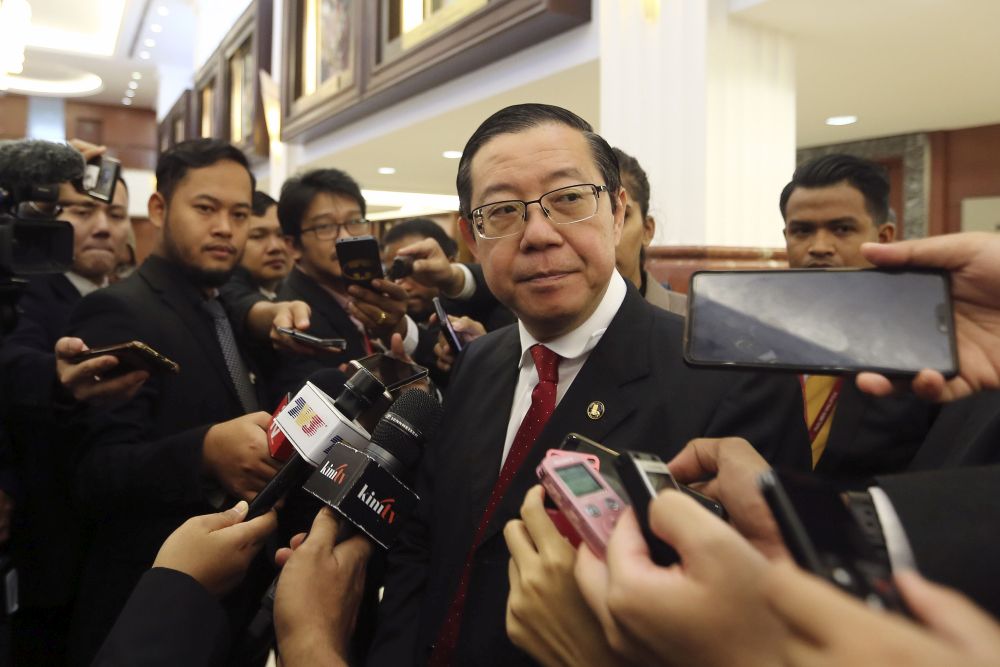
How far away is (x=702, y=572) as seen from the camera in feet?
1.68

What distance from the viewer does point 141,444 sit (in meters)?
1.62

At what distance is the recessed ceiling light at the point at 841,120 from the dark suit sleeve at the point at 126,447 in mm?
4752

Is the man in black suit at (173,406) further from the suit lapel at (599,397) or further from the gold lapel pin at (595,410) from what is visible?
the gold lapel pin at (595,410)

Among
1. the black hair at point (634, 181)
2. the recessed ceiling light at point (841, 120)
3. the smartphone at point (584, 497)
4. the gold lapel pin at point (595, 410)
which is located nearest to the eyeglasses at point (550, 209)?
the gold lapel pin at point (595, 410)

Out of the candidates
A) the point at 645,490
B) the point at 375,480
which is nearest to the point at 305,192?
the point at 375,480

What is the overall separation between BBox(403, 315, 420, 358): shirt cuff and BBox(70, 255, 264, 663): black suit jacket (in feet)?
2.58

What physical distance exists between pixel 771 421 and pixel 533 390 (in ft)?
1.45

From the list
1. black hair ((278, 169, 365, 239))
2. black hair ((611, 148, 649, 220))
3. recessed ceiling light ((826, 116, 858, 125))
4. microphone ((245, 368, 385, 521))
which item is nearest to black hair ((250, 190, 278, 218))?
black hair ((278, 169, 365, 239))

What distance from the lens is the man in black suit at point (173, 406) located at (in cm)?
146

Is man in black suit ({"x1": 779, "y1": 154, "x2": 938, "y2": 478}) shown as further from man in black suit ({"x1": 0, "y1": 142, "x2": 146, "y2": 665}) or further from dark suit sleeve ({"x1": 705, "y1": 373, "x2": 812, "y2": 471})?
man in black suit ({"x1": 0, "y1": 142, "x2": 146, "y2": 665})

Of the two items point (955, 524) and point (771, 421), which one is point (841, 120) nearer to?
point (771, 421)

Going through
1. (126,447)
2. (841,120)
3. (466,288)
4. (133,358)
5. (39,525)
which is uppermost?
(841,120)

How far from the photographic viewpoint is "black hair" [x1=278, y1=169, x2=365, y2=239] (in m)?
2.82

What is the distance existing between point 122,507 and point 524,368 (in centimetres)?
107
